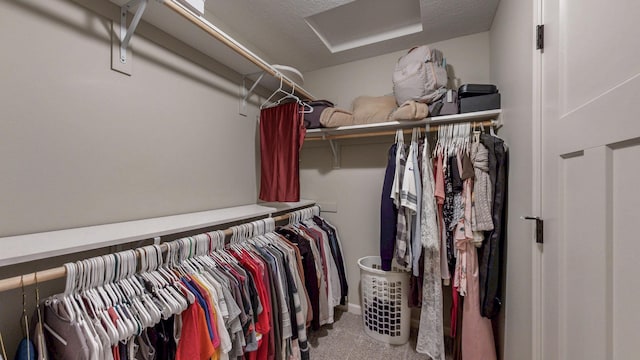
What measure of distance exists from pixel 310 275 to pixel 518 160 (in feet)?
4.50

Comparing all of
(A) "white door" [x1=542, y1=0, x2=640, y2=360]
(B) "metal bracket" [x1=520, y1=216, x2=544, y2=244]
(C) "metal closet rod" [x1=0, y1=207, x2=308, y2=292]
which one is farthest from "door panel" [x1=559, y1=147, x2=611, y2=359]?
(C) "metal closet rod" [x1=0, y1=207, x2=308, y2=292]

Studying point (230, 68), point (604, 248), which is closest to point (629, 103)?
point (604, 248)

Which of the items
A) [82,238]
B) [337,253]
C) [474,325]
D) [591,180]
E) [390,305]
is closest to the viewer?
[591,180]

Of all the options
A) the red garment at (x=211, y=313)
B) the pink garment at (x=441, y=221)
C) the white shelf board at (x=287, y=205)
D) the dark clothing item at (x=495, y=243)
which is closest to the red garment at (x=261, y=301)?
the red garment at (x=211, y=313)

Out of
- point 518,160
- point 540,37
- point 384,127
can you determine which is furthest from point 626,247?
point 384,127

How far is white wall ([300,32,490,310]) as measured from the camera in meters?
2.08

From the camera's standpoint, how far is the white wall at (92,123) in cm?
86

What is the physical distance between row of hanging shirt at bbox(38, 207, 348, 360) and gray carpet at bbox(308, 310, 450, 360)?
23cm

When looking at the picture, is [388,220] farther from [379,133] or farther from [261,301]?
[261,301]

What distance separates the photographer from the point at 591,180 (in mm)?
642

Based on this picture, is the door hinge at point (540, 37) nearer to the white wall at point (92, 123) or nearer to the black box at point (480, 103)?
the black box at point (480, 103)

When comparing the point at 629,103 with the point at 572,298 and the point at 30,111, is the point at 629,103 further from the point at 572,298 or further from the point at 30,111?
the point at 30,111

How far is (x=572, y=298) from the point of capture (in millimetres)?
717

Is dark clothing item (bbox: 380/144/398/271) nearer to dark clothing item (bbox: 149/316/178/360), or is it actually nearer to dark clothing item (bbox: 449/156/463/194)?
dark clothing item (bbox: 449/156/463/194)
